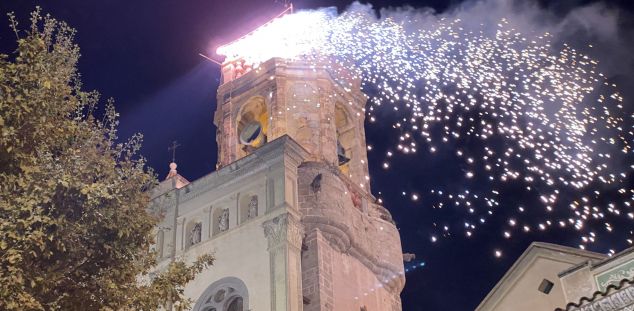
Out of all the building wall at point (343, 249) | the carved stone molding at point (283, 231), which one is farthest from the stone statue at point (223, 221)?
the building wall at point (343, 249)

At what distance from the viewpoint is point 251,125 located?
30625mm

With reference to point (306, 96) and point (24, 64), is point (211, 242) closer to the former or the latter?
point (306, 96)

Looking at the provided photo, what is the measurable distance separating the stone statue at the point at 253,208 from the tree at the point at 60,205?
430 inches

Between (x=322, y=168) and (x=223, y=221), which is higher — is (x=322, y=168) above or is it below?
above

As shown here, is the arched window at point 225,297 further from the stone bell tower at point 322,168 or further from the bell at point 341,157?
the bell at point 341,157

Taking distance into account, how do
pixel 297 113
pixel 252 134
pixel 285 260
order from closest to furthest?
pixel 285 260 < pixel 297 113 < pixel 252 134

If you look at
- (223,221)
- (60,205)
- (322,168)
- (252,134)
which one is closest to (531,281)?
(60,205)

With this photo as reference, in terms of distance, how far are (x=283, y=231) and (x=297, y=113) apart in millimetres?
6171

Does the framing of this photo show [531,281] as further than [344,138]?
No

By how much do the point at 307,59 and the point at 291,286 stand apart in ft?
35.1

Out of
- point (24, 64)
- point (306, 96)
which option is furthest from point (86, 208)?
point (306, 96)

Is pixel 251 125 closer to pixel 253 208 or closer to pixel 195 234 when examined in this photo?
pixel 195 234

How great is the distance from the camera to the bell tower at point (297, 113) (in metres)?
28.2

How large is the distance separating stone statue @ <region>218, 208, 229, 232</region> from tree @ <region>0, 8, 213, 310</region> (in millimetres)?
11515
